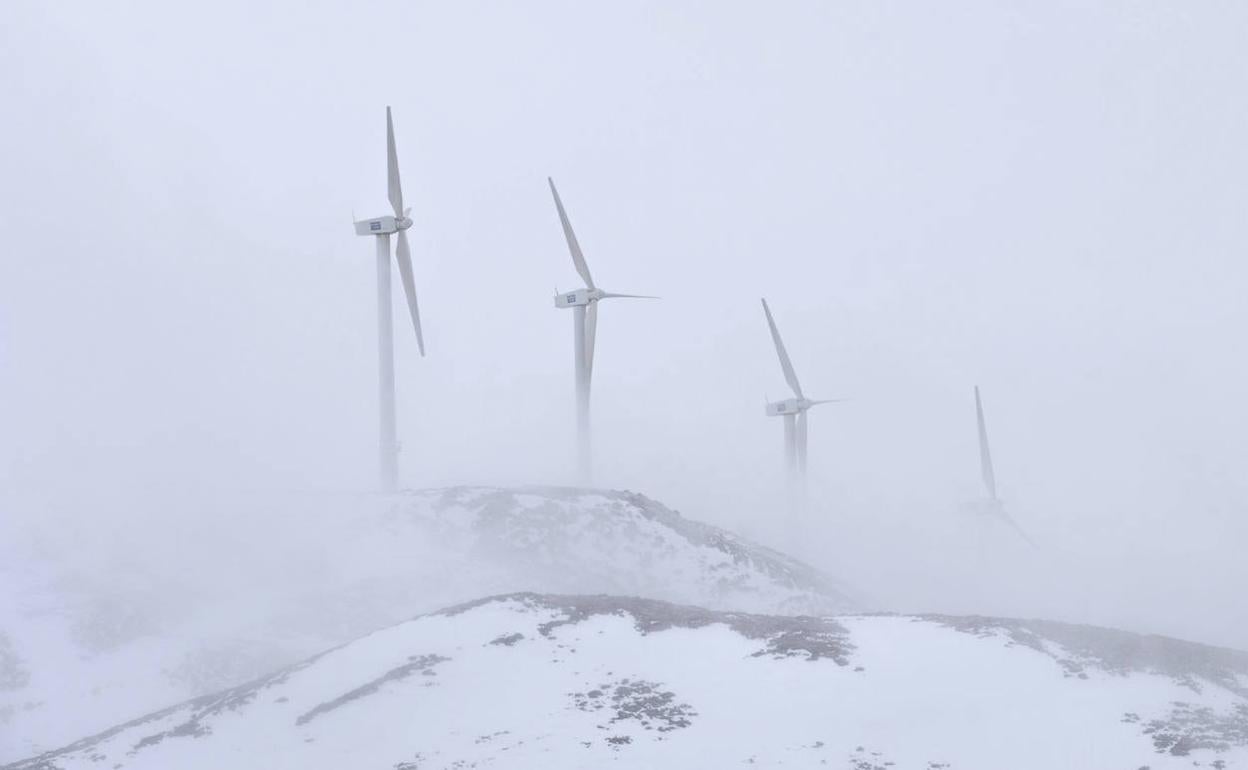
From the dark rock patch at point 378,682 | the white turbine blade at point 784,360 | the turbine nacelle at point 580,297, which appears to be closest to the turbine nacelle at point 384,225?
the turbine nacelle at point 580,297

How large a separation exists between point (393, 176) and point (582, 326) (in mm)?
16699

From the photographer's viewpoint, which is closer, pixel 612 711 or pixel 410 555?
pixel 612 711

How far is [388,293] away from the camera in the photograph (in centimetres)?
8912

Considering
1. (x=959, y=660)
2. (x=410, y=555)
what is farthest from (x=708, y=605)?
(x=959, y=660)

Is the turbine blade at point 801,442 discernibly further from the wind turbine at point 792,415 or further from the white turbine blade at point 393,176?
the white turbine blade at point 393,176

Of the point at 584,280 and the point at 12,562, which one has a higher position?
the point at 584,280

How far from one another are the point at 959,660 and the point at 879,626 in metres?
5.10

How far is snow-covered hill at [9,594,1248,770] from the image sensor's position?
3850 centimetres

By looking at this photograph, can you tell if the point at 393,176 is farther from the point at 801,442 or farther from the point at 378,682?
the point at 378,682

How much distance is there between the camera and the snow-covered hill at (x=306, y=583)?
58.0 m

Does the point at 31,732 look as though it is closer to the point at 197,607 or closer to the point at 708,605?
the point at 197,607

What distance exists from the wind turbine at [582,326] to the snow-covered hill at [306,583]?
24.2ft

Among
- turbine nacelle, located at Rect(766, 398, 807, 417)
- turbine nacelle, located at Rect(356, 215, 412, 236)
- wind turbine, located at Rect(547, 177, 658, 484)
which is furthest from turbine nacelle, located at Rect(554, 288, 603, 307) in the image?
turbine nacelle, located at Rect(766, 398, 807, 417)

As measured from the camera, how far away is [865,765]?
3741cm
